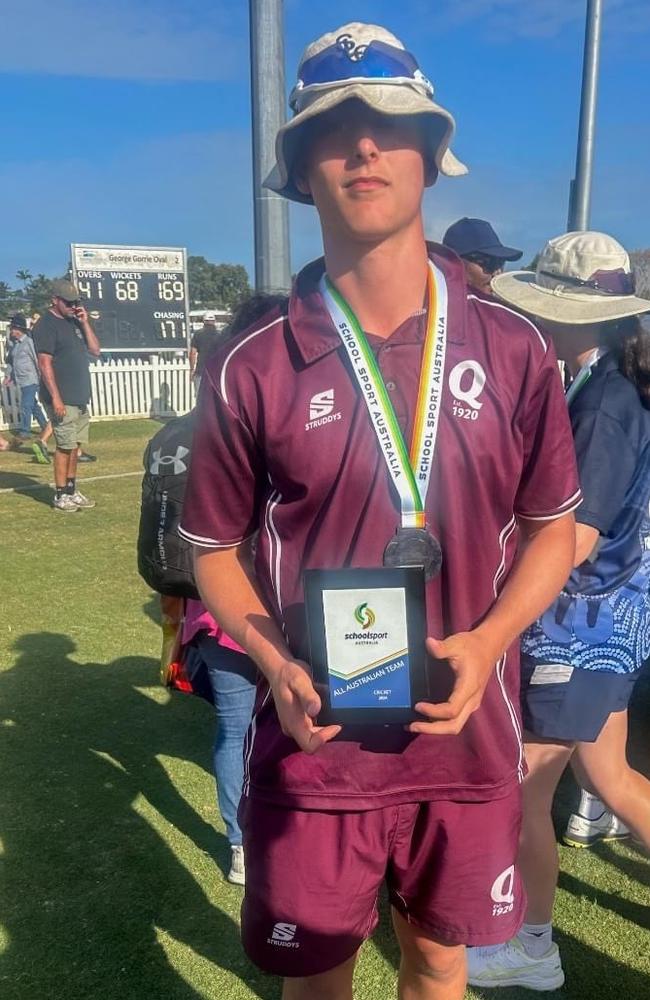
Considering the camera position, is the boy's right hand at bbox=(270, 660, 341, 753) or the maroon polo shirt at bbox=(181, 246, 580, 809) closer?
the boy's right hand at bbox=(270, 660, 341, 753)

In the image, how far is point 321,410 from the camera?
5.09ft

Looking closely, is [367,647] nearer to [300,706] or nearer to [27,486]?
[300,706]

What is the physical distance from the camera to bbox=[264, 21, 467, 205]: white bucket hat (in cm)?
145

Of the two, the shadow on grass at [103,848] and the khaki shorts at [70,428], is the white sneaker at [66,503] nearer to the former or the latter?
the khaki shorts at [70,428]

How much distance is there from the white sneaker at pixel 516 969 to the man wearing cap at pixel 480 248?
2.69 meters

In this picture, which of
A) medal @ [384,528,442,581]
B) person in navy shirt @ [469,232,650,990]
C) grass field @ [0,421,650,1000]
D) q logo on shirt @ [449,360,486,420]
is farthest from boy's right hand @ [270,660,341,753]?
grass field @ [0,421,650,1000]

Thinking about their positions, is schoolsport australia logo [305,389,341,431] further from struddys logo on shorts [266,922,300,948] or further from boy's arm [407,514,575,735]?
struddys logo on shorts [266,922,300,948]

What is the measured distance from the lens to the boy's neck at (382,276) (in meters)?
1.59

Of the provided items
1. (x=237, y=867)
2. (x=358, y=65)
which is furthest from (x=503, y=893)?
(x=358, y=65)

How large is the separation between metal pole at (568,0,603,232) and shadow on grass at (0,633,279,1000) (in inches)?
281

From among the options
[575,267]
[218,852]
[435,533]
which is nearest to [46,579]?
[218,852]

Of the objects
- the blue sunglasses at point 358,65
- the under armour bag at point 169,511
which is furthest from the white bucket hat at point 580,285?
the under armour bag at point 169,511

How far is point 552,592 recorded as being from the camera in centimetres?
167

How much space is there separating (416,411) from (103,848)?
8.16 ft
